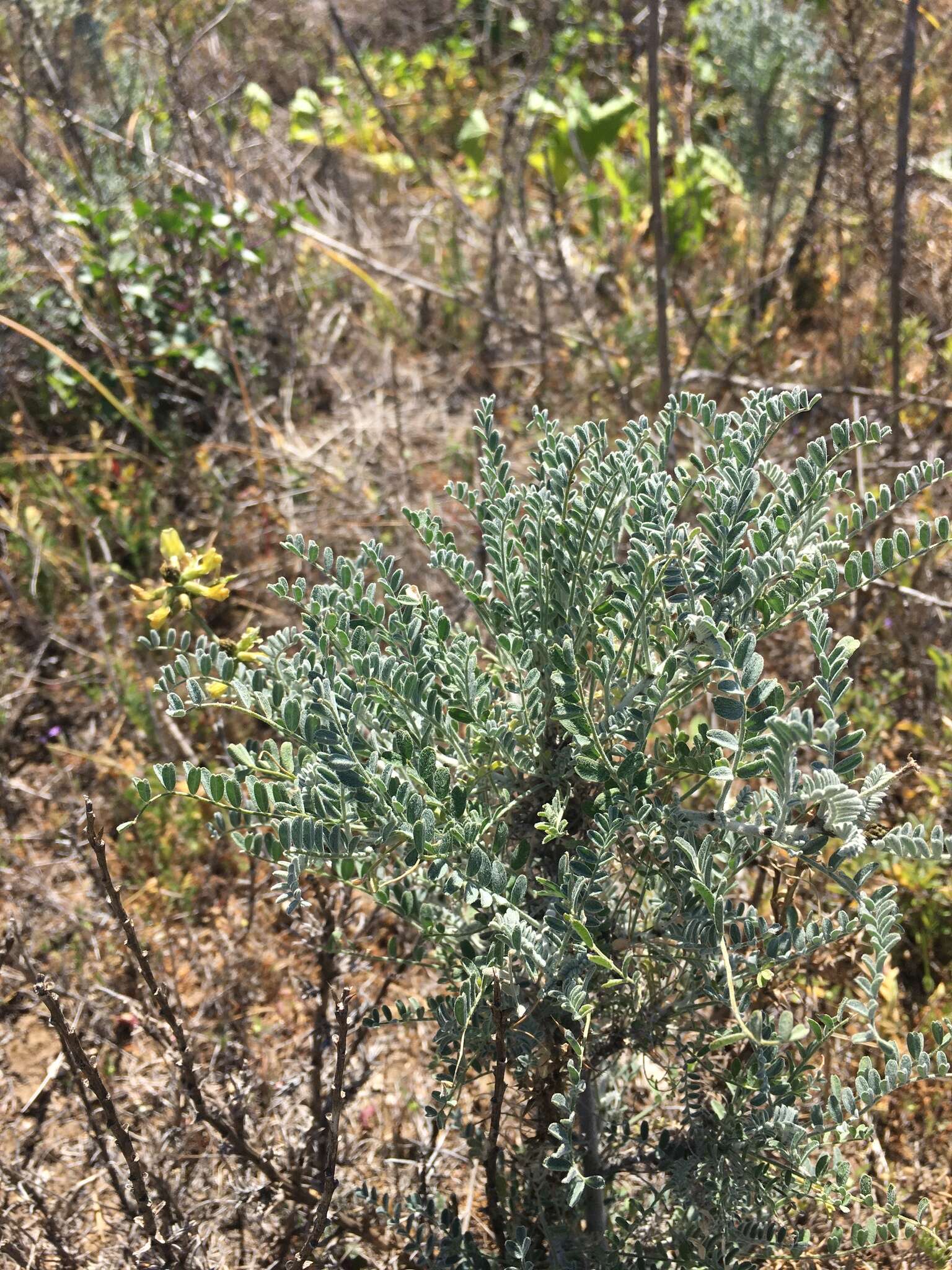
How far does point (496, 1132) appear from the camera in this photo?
1.44 m

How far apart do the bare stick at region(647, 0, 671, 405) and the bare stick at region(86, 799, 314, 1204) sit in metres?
1.42

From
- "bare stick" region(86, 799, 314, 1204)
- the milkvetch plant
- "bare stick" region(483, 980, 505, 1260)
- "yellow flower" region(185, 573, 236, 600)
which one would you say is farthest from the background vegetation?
"yellow flower" region(185, 573, 236, 600)

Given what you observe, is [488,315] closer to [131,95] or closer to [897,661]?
[897,661]

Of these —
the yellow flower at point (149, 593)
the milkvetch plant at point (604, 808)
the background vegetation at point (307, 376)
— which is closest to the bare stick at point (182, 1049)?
the background vegetation at point (307, 376)

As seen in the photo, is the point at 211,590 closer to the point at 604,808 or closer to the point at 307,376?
the point at 604,808

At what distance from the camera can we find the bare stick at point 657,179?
2.39 meters

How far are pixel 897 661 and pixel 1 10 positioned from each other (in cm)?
369

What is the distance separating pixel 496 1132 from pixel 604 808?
469 mm

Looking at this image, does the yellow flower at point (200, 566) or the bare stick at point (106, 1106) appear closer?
the bare stick at point (106, 1106)

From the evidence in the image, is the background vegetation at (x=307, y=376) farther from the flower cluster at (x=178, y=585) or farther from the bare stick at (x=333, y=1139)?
the flower cluster at (x=178, y=585)

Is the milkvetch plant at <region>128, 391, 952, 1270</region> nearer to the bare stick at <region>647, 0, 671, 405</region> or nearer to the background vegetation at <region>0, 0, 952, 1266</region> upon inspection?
the background vegetation at <region>0, 0, 952, 1266</region>

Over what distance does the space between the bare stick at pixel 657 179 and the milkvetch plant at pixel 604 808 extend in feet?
3.15

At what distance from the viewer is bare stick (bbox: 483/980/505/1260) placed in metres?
1.36

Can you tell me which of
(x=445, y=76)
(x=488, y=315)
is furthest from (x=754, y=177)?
(x=445, y=76)
